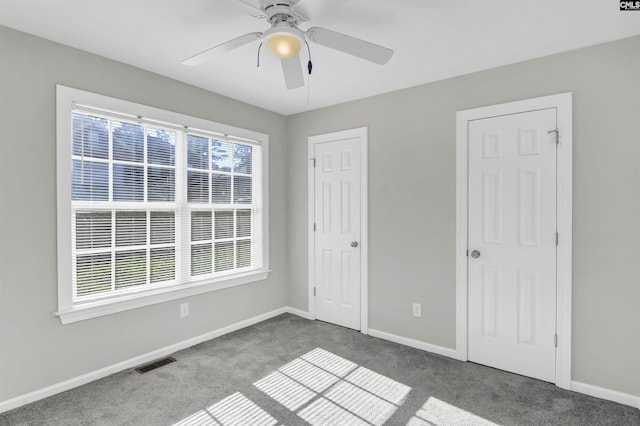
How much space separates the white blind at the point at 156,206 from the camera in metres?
2.55

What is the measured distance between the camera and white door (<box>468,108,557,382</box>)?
2533 mm

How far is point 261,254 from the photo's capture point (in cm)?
392

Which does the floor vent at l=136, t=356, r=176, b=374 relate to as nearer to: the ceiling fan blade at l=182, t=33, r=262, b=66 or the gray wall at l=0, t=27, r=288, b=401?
the gray wall at l=0, t=27, r=288, b=401

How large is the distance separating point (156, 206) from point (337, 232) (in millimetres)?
1855

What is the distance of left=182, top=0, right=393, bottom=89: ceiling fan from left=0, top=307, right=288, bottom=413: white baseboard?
241 cm

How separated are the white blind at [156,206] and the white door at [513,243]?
7.60 ft

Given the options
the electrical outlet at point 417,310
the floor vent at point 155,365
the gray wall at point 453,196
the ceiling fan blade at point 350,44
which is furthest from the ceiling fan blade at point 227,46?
the electrical outlet at point 417,310

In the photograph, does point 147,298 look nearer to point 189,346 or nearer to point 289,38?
point 189,346

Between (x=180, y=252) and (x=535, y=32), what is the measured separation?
3.28 meters

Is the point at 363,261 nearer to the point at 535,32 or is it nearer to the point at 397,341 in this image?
the point at 397,341

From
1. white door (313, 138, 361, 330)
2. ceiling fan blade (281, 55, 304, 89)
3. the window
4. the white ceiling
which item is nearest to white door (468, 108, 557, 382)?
the white ceiling

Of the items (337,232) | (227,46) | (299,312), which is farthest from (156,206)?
(299,312)

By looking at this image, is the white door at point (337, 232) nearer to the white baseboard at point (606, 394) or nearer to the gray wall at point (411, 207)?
the gray wall at point (411, 207)

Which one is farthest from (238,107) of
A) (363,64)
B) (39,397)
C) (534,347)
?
(534,347)
